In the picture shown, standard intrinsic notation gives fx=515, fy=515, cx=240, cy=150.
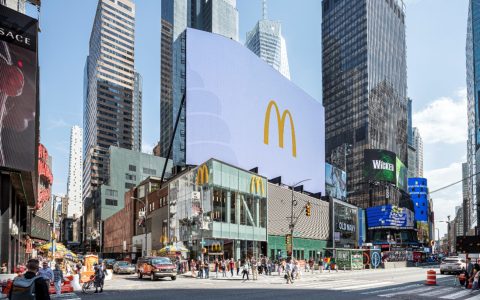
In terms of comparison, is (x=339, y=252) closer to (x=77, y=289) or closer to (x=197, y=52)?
(x=197, y=52)

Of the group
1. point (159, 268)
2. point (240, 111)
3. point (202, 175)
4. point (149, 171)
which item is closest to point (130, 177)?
point (149, 171)

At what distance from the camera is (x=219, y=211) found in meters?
59.4

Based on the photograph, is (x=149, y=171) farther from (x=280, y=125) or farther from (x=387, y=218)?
(x=280, y=125)

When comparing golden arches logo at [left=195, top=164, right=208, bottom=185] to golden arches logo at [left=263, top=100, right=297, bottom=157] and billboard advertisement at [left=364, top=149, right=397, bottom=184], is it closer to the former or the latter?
golden arches logo at [left=263, top=100, right=297, bottom=157]

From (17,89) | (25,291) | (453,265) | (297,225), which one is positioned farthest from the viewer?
(297,225)

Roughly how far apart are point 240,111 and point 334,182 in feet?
183

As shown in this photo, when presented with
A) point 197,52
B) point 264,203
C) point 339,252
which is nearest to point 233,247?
point 264,203

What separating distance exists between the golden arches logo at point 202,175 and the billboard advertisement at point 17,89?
78.0 feet

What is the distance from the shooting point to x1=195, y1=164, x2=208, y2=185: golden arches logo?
58.9 meters

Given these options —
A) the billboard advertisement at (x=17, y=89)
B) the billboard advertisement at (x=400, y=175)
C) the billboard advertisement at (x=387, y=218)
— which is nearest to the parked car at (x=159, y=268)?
the billboard advertisement at (x=17, y=89)

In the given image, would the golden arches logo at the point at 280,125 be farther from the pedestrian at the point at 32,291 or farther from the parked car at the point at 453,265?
the pedestrian at the point at 32,291

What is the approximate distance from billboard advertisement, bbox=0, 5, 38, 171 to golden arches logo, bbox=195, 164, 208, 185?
23769 mm

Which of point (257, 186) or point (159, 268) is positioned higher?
point (257, 186)

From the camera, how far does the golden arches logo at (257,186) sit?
67787 mm
